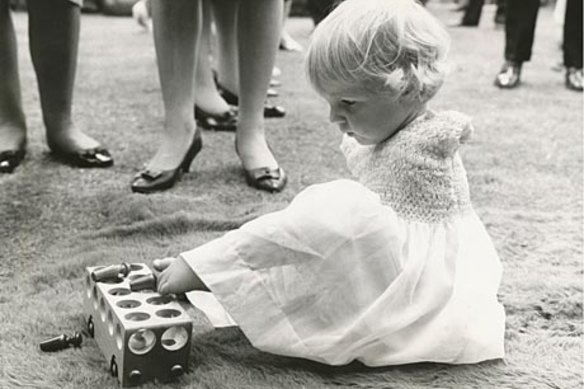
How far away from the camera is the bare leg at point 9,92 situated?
174 cm

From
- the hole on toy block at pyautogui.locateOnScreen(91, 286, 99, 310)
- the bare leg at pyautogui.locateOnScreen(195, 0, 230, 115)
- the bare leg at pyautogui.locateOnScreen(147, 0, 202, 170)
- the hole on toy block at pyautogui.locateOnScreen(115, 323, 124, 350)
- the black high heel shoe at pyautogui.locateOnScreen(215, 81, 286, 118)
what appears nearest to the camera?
the hole on toy block at pyautogui.locateOnScreen(115, 323, 124, 350)

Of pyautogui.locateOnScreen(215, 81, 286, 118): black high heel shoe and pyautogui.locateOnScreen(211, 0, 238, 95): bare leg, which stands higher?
pyautogui.locateOnScreen(211, 0, 238, 95): bare leg

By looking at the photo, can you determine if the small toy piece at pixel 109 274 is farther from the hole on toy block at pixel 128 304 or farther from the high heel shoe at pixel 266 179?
the high heel shoe at pixel 266 179

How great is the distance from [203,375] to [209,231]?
51 centimetres

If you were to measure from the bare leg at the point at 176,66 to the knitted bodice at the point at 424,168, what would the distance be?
690 millimetres

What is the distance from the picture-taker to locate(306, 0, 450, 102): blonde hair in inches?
38.9

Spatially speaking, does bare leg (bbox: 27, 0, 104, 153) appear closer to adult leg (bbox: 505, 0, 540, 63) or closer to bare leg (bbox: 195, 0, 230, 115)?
bare leg (bbox: 195, 0, 230, 115)

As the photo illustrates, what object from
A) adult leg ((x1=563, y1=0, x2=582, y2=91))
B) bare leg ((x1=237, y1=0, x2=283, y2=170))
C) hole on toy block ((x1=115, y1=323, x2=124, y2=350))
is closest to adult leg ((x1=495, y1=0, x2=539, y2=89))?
adult leg ((x1=563, y1=0, x2=582, y2=91))

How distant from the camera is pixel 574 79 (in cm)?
300

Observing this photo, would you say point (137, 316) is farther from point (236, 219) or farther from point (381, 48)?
point (236, 219)

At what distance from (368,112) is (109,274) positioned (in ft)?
1.25

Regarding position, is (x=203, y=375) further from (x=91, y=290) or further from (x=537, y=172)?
(x=537, y=172)

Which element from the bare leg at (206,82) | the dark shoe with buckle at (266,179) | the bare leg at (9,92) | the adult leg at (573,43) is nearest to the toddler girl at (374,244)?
the dark shoe with buckle at (266,179)

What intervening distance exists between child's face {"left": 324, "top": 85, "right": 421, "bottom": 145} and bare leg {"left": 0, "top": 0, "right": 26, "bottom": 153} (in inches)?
38.2
